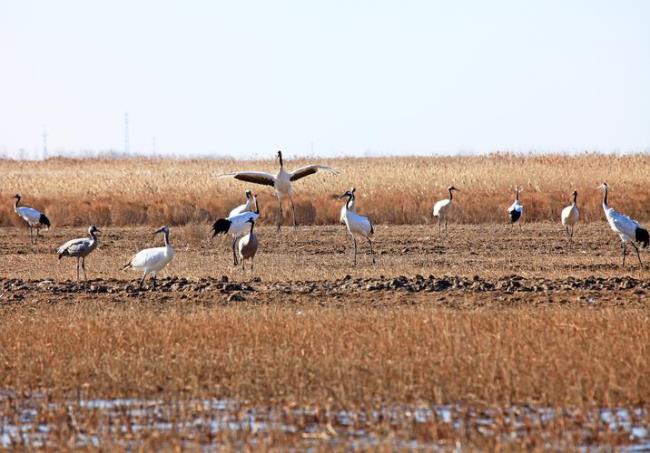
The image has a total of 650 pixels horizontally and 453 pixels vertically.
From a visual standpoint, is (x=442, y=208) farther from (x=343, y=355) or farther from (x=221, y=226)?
(x=343, y=355)

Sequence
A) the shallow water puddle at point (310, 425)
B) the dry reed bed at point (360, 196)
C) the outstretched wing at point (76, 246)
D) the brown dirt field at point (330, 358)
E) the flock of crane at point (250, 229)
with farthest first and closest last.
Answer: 1. the dry reed bed at point (360, 196)
2. the outstretched wing at point (76, 246)
3. the flock of crane at point (250, 229)
4. the brown dirt field at point (330, 358)
5. the shallow water puddle at point (310, 425)

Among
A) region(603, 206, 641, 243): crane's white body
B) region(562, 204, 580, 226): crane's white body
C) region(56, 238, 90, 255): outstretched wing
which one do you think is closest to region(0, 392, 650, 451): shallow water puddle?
region(56, 238, 90, 255): outstretched wing

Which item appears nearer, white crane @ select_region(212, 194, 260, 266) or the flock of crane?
the flock of crane

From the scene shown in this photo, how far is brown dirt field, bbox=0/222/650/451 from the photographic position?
7.45m

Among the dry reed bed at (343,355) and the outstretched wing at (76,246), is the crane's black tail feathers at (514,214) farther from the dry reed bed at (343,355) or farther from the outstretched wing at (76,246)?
the dry reed bed at (343,355)

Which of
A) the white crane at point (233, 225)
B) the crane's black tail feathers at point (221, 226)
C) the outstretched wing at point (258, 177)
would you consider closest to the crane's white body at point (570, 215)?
the outstretched wing at point (258, 177)

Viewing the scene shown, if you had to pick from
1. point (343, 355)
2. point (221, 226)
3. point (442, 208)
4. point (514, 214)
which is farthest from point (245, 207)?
point (343, 355)

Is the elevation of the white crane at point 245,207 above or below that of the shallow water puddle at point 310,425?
above

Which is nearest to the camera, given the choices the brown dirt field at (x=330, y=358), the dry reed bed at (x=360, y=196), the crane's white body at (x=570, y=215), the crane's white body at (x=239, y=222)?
the brown dirt field at (x=330, y=358)

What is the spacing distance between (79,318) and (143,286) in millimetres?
2422

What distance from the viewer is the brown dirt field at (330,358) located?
745cm

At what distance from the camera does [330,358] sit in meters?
9.73

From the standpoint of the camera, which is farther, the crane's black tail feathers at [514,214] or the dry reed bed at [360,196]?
the dry reed bed at [360,196]

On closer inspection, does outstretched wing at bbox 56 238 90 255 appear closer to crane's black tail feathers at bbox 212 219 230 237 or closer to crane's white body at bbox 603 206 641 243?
crane's black tail feathers at bbox 212 219 230 237
